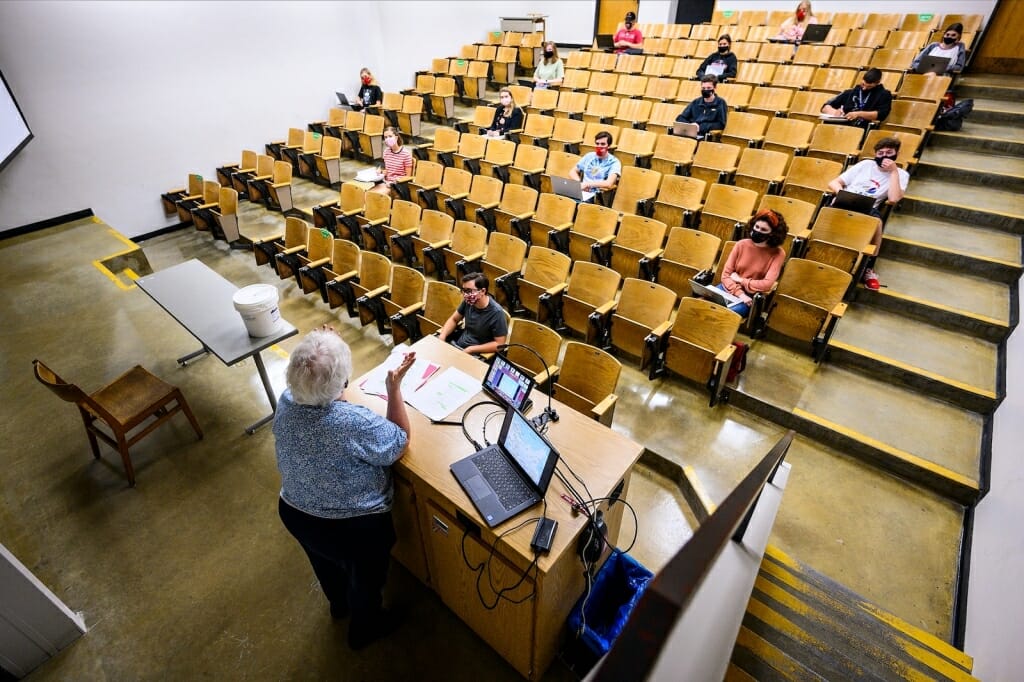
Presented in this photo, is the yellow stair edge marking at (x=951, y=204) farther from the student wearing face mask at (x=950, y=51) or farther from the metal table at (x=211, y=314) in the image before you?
the metal table at (x=211, y=314)

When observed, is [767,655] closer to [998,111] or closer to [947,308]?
[947,308]

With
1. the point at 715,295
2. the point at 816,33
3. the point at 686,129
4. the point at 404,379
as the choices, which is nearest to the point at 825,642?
the point at 404,379

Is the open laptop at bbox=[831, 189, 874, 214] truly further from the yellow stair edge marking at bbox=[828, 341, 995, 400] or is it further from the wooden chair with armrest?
the wooden chair with armrest

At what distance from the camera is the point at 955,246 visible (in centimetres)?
396

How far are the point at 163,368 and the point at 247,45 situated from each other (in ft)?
19.2

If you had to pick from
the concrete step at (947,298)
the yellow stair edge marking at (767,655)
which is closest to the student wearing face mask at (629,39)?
the concrete step at (947,298)

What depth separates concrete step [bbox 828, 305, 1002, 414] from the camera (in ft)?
9.96

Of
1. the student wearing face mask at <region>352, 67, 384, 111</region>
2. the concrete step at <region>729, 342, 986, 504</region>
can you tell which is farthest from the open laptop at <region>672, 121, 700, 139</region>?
the student wearing face mask at <region>352, 67, 384, 111</region>

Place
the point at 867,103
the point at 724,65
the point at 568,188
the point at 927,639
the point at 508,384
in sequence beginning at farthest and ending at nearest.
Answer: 1. the point at 724,65
2. the point at 867,103
3. the point at 568,188
4. the point at 508,384
5. the point at 927,639

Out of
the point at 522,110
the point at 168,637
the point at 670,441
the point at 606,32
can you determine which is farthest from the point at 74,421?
the point at 606,32

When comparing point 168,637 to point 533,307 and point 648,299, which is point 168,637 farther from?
point 648,299

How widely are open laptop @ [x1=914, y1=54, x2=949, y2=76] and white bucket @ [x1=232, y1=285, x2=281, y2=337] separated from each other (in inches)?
282

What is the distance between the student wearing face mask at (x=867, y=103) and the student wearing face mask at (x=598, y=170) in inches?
95.4

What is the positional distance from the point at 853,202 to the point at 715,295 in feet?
4.93
